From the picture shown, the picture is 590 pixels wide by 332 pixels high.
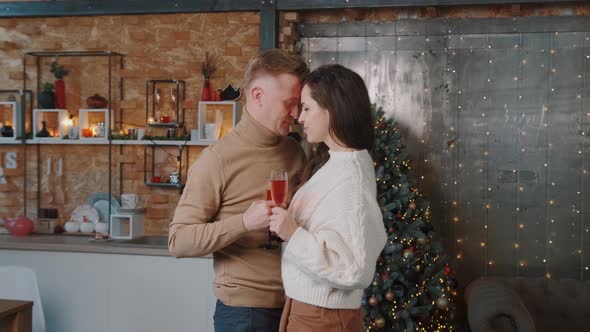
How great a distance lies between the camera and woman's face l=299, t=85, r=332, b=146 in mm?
1880

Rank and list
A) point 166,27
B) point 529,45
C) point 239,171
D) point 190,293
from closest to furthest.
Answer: point 239,171 → point 190,293 → point 529,45 → point 166,27

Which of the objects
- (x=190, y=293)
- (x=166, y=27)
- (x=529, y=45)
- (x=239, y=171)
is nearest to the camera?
(x=239, y=171)

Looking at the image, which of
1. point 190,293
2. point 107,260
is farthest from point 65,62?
point 190,293

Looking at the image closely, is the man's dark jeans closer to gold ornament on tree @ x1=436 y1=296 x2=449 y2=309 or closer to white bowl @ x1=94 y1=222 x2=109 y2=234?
gold ornament on tree @ x1=436 y1=296 x2=449 y2=309

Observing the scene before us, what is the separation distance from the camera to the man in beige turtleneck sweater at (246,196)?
209 centimetres

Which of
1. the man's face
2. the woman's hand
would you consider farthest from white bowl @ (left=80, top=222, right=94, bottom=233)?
the woman's hand

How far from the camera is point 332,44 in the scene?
526cm

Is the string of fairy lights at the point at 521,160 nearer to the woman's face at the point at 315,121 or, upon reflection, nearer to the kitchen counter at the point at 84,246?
the kitchen counter at the point at 84,246

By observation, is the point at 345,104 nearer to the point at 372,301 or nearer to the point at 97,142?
the point at 372,301

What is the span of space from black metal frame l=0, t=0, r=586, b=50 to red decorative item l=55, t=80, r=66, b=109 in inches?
22.0

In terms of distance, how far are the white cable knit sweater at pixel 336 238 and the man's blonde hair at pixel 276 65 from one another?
36 centimetres

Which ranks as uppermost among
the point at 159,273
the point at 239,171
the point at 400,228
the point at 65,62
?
the point at 65,62

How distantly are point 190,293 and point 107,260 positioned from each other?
61 centimetres

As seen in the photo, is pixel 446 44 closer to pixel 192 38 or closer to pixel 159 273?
pixel 192 38
